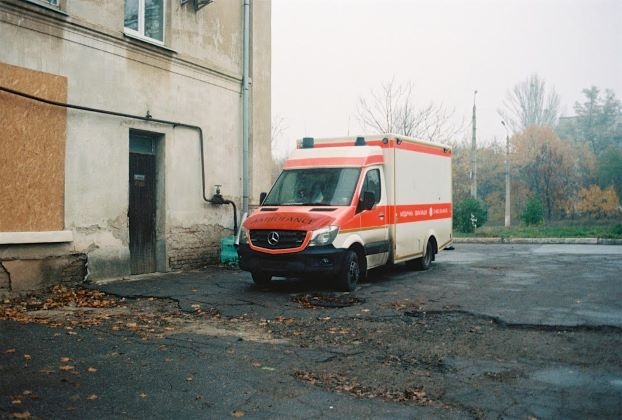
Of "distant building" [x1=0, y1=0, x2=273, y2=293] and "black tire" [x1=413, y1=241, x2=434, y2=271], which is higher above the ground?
"distant building" [x1=0, y1=0, x2=273, y2=293]

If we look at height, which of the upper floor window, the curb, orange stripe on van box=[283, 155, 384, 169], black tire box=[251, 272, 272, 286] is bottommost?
black tire box=[251, 272, 272, 286]

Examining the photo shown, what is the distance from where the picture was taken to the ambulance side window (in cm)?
1105

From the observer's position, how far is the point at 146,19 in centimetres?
1239

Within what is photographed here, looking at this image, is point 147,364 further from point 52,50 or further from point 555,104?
point 555,104

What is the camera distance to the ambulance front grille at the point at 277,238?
32.2 feet

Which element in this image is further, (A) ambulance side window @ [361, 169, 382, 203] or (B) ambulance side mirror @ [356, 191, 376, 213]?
(A) ambulance side window @ [361, 169, 382, 203]

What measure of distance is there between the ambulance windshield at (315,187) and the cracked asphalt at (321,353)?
Answer: 153 centimetres

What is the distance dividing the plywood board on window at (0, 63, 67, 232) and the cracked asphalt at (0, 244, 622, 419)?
167cm

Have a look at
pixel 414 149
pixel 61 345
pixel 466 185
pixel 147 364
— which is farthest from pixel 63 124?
pixel 466 185

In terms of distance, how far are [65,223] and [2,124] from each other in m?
1.96

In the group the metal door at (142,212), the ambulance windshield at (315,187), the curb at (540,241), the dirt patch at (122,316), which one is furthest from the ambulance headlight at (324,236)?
the curb at (540,241)

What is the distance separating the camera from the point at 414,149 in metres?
12.9

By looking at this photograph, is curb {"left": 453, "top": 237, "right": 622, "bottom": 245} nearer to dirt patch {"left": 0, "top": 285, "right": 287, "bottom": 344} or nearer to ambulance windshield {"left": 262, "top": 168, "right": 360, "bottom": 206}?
ambulance windshield {"left": 262, "top": 168, "right": 360, "bottom": 206}

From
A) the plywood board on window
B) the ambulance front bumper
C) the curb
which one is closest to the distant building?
the plywood board on window
